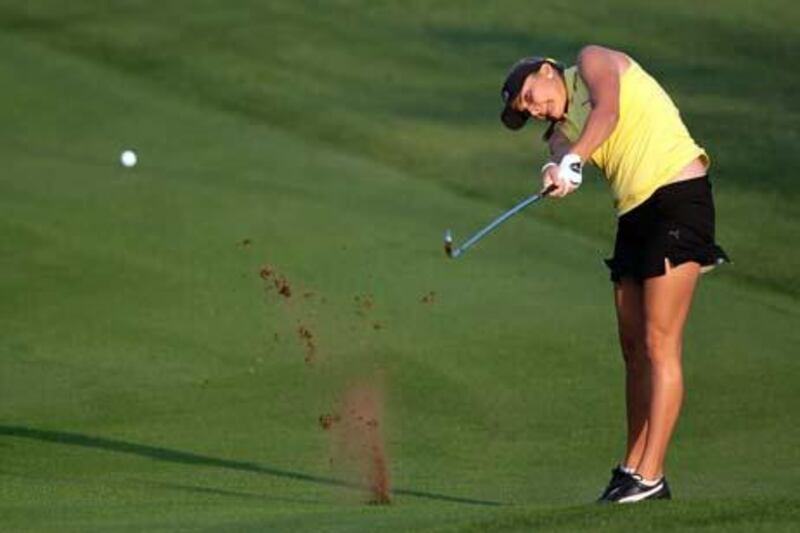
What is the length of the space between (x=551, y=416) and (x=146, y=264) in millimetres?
3758

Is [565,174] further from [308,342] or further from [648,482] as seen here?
[308,342]

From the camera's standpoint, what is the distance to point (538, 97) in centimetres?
937

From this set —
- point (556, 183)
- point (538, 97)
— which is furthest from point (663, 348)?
point (538, 97)

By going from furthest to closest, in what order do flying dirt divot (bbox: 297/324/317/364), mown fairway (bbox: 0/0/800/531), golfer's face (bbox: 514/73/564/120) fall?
flying dirt divot (bbox: 297/324/317/364)
mown fairway (bbox: 0/0/800/531)
golfer's face (bbox: 514/73/564/120)

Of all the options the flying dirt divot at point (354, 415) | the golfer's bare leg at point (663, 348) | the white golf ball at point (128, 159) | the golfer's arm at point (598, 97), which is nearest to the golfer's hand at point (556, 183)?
the golfer's arm at point (598, 97)

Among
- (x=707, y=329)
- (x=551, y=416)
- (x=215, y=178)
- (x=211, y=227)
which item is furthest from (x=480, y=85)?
(x=551, y=416)

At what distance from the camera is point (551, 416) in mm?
12422

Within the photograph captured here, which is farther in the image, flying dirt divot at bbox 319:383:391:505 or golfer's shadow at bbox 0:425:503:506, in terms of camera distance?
golfer's shadow at bbox 0:425:503:506

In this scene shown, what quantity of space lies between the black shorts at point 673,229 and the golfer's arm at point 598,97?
346 mm

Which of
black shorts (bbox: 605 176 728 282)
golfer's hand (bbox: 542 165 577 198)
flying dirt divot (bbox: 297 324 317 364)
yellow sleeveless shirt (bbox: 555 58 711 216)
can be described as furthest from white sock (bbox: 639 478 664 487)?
flying dirt divot (bbox: 297 324 317 364)

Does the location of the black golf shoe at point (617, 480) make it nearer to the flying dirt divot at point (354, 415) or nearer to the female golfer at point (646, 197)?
the female golfer at point (646, 197)

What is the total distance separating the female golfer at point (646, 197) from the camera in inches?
364

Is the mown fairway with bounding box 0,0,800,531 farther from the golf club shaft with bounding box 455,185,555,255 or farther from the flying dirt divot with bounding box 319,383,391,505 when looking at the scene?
the golf club shaft with bounding box 455,185,555,255

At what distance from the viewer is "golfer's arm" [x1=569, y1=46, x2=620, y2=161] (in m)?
9.11
